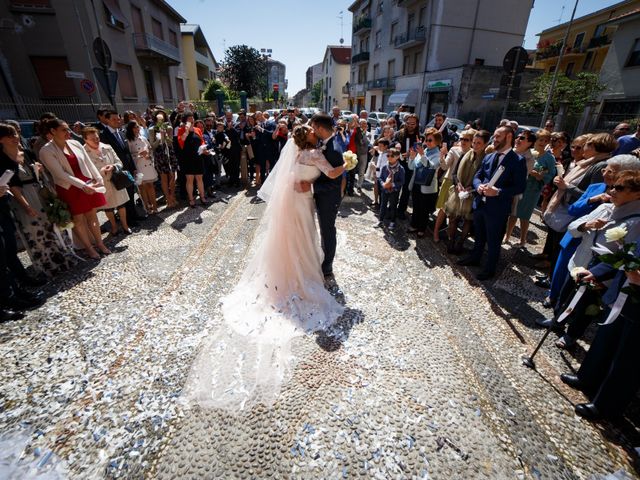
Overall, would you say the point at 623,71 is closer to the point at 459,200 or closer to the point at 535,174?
the point at 535,174

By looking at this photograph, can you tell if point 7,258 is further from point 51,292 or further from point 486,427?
point 486,427

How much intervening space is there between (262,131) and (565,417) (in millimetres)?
8816

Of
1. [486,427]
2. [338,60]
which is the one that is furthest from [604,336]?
[338,60]

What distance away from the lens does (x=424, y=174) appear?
5.75 m

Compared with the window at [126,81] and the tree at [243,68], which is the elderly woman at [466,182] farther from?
the tree at [243,68]

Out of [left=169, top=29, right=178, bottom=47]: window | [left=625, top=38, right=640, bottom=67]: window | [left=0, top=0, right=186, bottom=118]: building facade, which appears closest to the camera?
[left=0, top=0, right=186, bottom=118]: building facade

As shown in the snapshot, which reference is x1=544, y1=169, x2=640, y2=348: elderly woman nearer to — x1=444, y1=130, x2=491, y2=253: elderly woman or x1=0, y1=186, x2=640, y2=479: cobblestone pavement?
x1=0, y1=186, x2=640, y2=479: cobblestone pavement

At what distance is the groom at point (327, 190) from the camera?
3.83m

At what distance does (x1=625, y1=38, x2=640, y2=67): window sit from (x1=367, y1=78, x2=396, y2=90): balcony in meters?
18.1

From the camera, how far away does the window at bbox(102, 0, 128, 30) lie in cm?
1594

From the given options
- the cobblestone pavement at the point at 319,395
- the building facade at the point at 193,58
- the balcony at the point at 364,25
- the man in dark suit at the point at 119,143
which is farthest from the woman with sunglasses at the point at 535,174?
the balcony at the point at 364,25

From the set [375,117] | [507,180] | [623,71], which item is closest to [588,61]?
[623,71]

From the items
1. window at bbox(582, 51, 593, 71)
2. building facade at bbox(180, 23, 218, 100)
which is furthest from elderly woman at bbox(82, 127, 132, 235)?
window at bbox(582, 51, 593, 71)

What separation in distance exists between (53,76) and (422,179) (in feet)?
60.7
